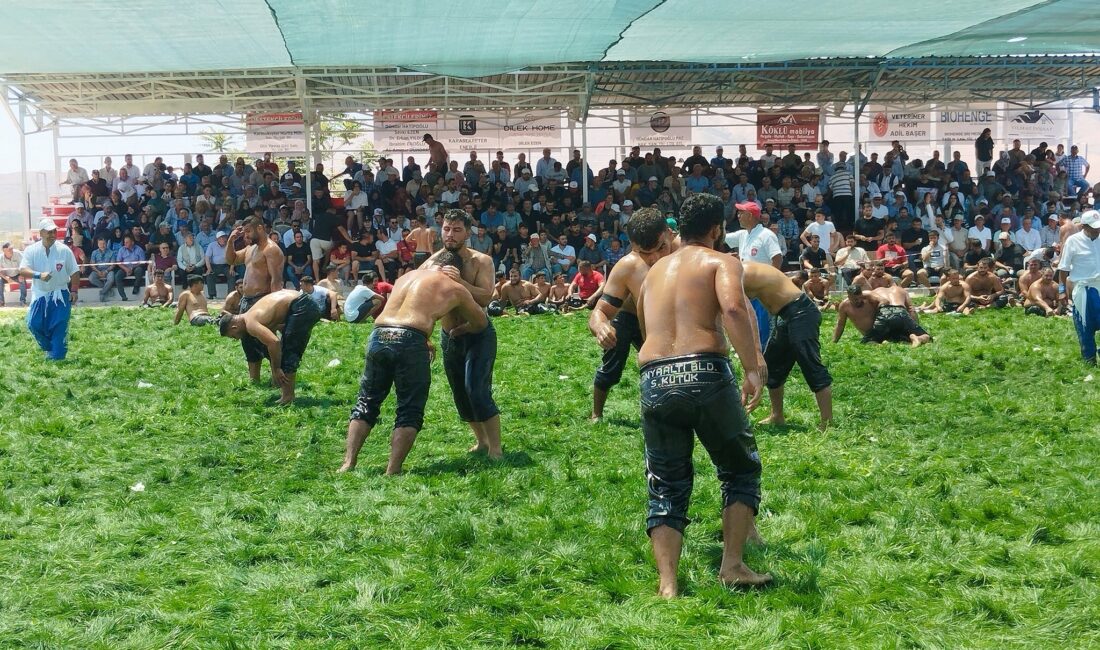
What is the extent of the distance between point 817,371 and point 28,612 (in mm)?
5638

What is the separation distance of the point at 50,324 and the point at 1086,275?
11611 millimetres

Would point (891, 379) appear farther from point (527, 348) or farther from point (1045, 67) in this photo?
point (1045, 67)

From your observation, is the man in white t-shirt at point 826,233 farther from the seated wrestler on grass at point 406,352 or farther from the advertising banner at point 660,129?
the seated wrestler on grass at point 406,352

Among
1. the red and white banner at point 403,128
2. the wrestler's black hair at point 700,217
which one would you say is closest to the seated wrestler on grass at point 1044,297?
the wrestler's black hair at point 700,217

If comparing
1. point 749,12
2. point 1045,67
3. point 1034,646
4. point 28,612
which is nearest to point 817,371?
point 1034,646

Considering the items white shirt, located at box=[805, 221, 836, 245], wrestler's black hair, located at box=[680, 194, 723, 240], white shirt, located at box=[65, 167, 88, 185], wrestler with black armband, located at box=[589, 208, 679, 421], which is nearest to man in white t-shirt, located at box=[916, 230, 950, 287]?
white shirt, located at box=[805, 221, 836, 245]

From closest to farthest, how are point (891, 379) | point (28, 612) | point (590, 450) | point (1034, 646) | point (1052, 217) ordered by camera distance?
point (1034, 646) → point (28, 612) → point (590, 450) → point (891, 379) → point (1052, 217)

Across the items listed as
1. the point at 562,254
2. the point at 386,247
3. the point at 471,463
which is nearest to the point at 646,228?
the point at 471,463

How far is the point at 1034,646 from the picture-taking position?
4047 millimetres

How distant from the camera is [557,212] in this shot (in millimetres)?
23281

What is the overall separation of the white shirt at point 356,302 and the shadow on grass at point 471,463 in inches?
366

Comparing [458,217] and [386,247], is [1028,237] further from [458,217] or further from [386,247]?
[458,217]

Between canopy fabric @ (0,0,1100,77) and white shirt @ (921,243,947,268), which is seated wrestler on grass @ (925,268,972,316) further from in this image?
canopy fabric @ (0,0,1100,77)

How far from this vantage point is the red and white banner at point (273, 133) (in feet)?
84.2
